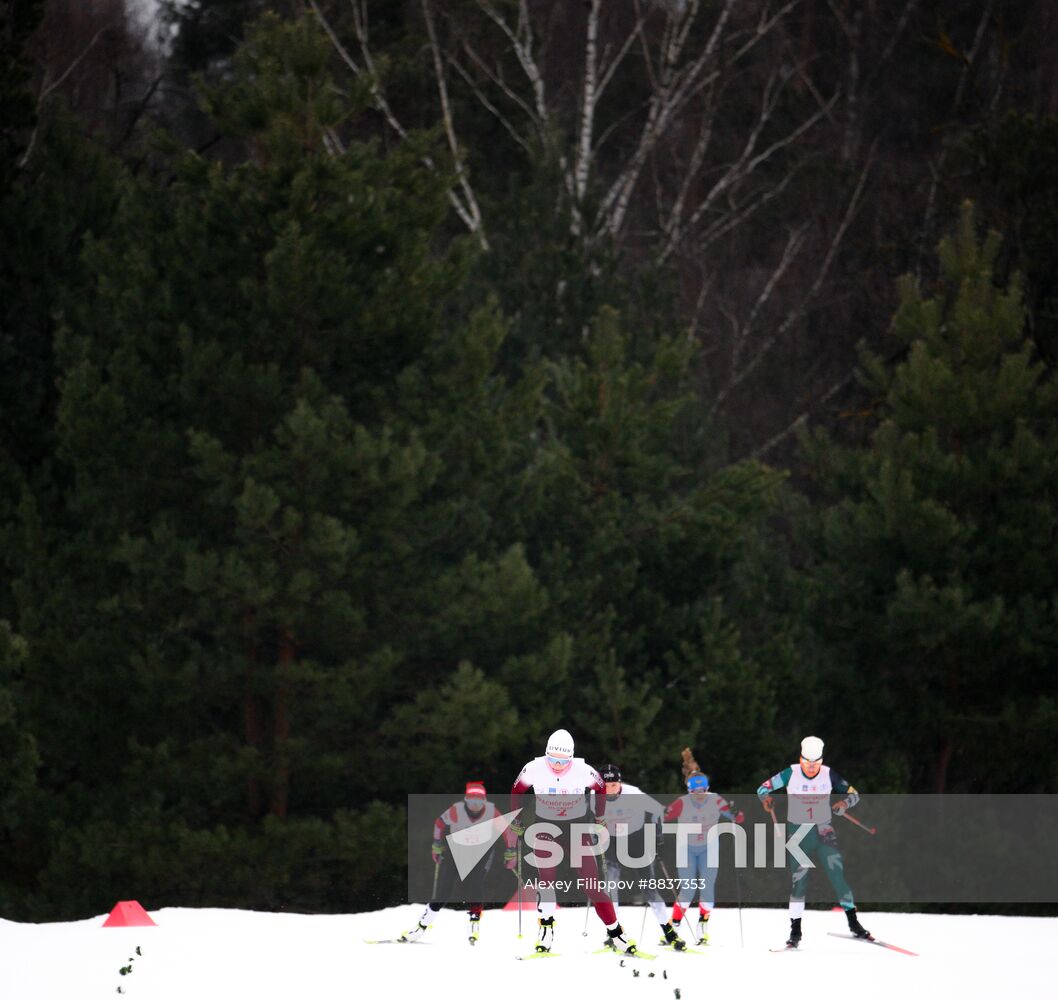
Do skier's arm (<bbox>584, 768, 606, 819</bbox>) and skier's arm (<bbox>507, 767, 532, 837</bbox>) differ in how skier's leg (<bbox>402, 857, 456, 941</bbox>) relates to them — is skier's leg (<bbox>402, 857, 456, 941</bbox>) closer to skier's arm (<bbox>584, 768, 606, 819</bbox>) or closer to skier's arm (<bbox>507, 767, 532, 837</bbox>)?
skier's arm (<bbox>507, 767, 532, 837</bbox>)

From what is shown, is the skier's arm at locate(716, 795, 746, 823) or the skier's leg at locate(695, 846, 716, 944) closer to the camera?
the skier's arm at locate(716, 795, 746, 823)

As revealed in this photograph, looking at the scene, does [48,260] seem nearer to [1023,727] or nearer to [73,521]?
[73,521]

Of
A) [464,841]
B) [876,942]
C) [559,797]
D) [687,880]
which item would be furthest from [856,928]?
[464,841]

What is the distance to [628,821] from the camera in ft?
41.1

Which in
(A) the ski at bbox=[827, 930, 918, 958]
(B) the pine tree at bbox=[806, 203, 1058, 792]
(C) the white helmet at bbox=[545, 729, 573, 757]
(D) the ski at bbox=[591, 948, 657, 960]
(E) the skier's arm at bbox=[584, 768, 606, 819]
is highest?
(B) the pine tree at bbox=[806, 203, 1058, 792]

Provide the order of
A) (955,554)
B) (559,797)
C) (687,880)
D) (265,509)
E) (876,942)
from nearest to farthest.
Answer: (559,797) → (876,942) → (687,880) → (265,509) → (955,554)

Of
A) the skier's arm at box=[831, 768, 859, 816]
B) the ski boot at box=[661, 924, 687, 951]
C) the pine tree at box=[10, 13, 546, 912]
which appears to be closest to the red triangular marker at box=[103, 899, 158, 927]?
the ski boot at box=[661, 924, 687, 951]

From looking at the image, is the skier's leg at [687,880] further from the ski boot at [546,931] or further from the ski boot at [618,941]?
the ski boot at [546,931]

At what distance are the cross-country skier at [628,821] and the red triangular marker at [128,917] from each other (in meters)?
3.50

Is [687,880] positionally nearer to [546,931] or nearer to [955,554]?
[546,931]

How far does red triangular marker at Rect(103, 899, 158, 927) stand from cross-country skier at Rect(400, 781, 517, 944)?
197 centimetres

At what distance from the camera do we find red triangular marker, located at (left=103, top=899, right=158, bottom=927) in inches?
500

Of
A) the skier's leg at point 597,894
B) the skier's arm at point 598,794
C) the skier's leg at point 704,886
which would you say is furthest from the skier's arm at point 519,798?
the skier's leg at point 704,886

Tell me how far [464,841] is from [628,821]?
125cm
